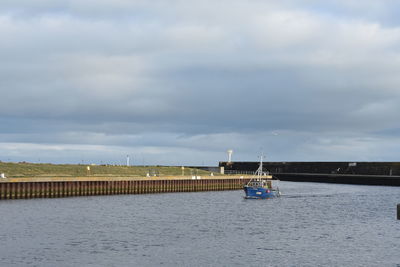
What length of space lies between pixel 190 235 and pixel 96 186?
2167 inches

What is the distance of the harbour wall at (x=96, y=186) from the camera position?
96.9 m

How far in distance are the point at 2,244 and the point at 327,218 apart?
45.5 meters

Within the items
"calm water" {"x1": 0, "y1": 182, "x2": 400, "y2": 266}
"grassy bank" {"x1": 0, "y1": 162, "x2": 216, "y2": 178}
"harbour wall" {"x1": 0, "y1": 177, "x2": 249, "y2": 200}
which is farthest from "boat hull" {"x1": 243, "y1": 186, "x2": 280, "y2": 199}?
"grassy bank" {"x1": 0, "y1": 162, "x2": 216, "y2": 178}

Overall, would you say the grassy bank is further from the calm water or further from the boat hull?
the boat hull

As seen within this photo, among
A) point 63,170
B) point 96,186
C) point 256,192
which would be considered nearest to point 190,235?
point 96,186

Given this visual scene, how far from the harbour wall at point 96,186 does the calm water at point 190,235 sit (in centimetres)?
520

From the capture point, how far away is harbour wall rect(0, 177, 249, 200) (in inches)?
3816

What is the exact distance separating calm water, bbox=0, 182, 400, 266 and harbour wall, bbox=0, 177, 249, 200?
17.1ft

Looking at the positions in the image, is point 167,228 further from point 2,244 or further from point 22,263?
point 22,263

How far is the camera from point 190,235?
60.1m

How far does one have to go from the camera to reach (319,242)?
5738 cm

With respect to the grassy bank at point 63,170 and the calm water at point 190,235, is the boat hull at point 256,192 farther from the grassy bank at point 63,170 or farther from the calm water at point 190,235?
the grassy bank at point 63,170

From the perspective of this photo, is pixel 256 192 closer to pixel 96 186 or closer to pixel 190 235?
pixel 96 186

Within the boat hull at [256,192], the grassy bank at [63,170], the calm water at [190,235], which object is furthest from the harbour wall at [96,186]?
the boat hull at [256,192]
